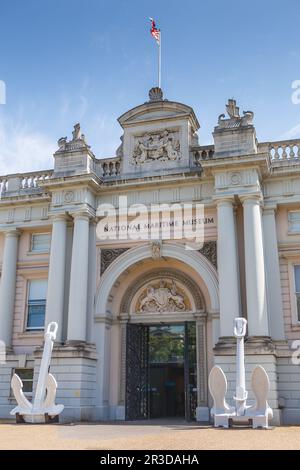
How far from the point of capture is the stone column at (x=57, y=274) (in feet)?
58.4

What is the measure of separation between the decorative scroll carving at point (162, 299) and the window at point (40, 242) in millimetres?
4173

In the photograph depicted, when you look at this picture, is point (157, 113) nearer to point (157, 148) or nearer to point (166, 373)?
point (157, 148)

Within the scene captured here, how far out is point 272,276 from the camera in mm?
16844

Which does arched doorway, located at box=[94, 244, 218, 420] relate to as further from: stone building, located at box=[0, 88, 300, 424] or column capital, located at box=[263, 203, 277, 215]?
column capital, located at box=[263, 203, 277, 215]

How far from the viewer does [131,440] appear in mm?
10297

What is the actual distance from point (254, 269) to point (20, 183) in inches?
401

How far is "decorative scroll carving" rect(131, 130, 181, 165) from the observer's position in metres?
19.1

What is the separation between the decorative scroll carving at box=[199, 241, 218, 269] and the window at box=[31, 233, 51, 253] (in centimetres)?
607

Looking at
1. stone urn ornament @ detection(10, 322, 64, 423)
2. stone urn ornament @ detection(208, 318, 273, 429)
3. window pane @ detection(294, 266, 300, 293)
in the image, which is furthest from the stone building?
stone urn ornament @ detection(208, 318, 273, 429)

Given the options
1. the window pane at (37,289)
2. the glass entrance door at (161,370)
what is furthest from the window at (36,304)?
the glass entrance door at (161,370)
